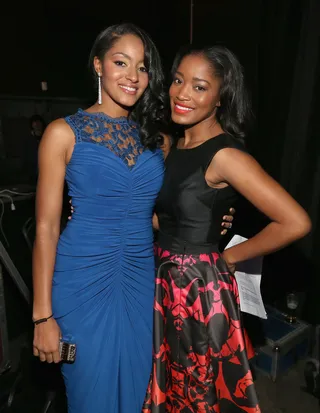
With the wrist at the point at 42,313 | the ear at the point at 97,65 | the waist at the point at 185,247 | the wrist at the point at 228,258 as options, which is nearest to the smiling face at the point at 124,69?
the ear at the point at 97,65

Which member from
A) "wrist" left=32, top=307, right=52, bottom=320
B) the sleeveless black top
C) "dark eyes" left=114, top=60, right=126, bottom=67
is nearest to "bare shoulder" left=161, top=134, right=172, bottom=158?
the sleeveless black top

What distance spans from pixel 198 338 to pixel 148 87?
945mm

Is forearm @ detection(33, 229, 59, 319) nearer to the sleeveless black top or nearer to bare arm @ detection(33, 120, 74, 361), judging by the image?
bare arm @ detection(33, 120, 74, 361)

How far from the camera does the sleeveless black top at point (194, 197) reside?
1.33 metres

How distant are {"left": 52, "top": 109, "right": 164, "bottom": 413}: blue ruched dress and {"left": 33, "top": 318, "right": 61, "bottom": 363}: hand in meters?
0.05

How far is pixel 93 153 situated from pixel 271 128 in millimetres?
1723

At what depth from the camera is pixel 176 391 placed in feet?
4.66

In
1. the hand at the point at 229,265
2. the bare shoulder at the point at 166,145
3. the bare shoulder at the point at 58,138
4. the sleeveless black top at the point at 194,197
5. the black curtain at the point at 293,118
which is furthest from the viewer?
the black curtain at the point at 293,118

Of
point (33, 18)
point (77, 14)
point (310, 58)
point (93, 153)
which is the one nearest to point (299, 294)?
point (310, 58)

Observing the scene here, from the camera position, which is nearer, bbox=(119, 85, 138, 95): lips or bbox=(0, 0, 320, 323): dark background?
bbox=(119, 85, 138, 95): lips

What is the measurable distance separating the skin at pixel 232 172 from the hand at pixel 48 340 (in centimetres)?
65

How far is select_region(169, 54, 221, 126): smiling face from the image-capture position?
52.5 inches

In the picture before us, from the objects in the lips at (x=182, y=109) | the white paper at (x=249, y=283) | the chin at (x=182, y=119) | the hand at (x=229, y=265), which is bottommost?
the white paper at (x=249, y=283)

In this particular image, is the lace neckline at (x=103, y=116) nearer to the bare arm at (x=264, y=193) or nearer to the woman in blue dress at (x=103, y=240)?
the woman in blue dress at (x=103, y=240)
